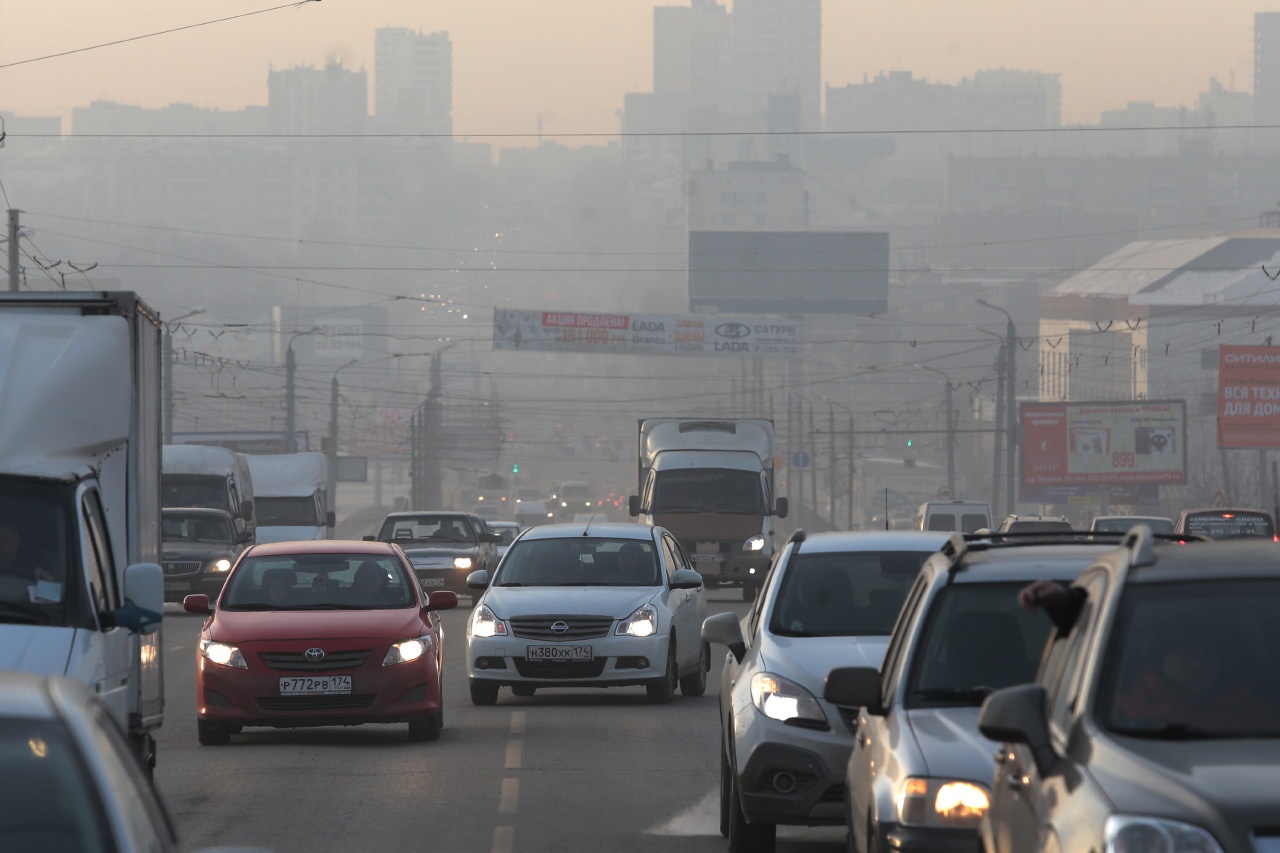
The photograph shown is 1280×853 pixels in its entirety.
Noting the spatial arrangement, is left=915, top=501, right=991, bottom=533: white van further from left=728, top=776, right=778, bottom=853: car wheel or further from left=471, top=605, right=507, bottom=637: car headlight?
left=728, top=776, right=778, bottom=853: car wheel

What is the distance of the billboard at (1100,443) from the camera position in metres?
86.4

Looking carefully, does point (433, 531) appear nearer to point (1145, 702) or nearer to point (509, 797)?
point (509, 797)

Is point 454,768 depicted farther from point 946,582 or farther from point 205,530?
point 205,530

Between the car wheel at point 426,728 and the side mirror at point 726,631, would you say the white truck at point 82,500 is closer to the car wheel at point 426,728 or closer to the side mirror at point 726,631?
the side mirror at point 726,631

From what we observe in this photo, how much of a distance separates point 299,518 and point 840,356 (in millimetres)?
145617

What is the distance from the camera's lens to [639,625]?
676 inches

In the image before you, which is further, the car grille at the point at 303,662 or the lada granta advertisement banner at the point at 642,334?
the lada granta advertisement banner at the point at 642,334

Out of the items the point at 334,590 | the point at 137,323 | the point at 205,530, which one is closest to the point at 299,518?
the point at 205,530

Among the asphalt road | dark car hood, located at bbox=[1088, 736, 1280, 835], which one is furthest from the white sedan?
dark car hood, located at bbox=[1088, 736, 1280, 835]

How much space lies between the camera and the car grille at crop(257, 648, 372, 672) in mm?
14508

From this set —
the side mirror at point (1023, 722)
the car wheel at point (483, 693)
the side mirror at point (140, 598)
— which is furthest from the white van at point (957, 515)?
the side mirror at point (1023, 722)

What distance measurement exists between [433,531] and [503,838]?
28.2 m

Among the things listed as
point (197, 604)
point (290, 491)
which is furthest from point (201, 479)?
point (197, 604)

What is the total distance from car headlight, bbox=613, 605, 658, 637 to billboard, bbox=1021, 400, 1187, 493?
70696 millimetres
